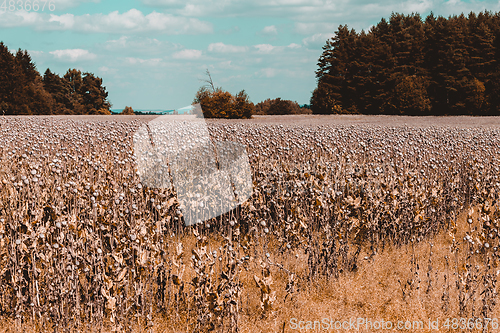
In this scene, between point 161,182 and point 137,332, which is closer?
point 137,332

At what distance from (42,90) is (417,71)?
57.8 meters

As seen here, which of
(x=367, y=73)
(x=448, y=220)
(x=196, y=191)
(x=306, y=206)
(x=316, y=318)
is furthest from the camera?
(x=367, y=73)

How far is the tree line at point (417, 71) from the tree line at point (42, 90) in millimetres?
41083

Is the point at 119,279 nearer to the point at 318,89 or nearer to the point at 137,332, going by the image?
the point at 137,332

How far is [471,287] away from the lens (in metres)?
5.08

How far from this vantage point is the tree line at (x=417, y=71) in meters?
52.3

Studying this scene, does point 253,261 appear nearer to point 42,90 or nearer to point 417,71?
point 417,71

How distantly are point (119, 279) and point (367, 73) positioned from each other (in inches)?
2308

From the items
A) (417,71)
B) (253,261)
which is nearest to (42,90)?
(417,71)

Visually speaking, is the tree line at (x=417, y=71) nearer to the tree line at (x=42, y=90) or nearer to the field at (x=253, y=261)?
the tree line at (x=42, y=90)

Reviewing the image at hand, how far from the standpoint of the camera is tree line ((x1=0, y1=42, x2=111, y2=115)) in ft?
175

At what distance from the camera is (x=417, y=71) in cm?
5872

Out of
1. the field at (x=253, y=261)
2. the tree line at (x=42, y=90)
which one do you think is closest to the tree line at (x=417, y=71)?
the tree line at (x=42, y=90)

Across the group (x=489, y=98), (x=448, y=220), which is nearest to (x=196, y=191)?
(x=448, y=220)
